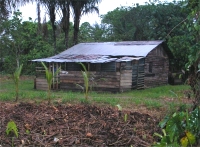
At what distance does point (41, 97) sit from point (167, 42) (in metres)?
13.4

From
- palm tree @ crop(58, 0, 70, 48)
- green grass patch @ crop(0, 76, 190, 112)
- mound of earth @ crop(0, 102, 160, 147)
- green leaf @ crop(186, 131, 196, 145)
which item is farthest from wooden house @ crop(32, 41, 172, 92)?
green leaf @ crop(186, 131, 196, 145)

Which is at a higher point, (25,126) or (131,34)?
(131,34)

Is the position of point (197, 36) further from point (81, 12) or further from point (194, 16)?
point (81, 12)

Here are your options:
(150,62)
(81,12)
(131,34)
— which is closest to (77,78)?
(150,62)

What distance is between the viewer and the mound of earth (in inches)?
217

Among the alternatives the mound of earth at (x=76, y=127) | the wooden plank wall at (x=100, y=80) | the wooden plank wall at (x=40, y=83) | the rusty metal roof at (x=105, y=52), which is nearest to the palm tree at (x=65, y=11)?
the rusty metal roof at (x=105, y=52)

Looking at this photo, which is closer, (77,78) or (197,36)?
(197,36)

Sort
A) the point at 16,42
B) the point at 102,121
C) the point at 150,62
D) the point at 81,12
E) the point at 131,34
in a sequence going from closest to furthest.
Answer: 1. the point at 102,121
2. the point at 150,62
3. the point at 81,12
4. the point at 16,42
5. the point at 131,34

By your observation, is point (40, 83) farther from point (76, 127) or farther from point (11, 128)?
point (11, 128)

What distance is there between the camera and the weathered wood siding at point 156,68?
19.7 meters

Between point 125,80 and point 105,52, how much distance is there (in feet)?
11.2

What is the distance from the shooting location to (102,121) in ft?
21.3

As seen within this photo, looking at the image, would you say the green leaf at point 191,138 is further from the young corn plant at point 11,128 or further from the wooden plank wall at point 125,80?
the wooden plank wall at point 125,80

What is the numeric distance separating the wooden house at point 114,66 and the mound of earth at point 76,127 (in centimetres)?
833
